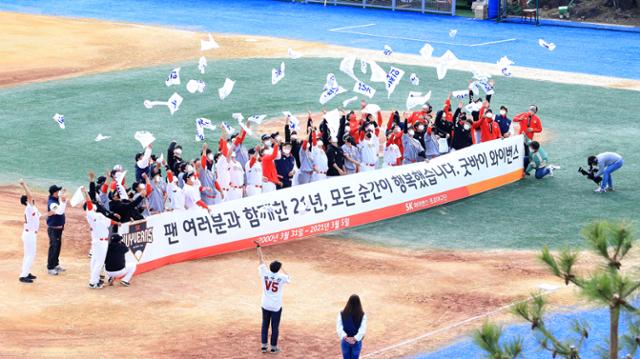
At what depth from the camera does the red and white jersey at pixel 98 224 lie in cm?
1725

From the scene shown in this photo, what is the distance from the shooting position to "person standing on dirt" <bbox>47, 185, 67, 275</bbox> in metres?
17.8

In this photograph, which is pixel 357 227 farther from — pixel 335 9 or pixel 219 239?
pixel 335 9

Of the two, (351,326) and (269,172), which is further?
(269,172)

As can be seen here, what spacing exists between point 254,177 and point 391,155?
318 cm

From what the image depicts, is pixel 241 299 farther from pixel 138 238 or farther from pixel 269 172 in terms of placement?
pixel 269 172

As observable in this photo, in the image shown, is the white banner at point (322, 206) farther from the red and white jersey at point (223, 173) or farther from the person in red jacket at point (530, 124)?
the red and white jersey at point (223, 173)

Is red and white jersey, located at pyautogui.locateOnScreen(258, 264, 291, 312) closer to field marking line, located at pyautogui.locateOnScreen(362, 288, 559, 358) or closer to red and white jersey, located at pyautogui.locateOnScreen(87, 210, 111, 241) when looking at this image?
field marking line, located at pyautogui.locateOnScreen(362, 288, 559, 358)

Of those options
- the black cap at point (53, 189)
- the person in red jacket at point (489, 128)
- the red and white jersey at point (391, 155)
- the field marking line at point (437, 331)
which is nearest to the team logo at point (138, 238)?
the black cap at point (53, 189)

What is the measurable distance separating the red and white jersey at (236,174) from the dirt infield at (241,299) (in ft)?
6.12

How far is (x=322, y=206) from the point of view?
2039 cm

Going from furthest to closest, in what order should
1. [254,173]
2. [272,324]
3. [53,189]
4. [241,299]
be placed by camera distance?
[254,173] → [53,189] → [241,299] → [272,324]

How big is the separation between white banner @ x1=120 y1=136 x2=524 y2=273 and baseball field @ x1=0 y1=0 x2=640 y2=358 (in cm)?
28

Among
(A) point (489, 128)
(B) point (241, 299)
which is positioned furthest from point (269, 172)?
(A) point (489, 128)

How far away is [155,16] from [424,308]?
3392cm
